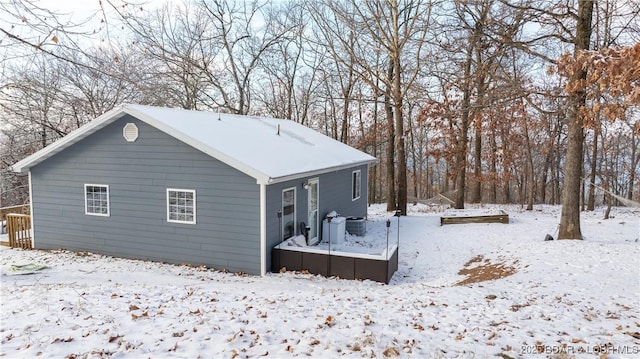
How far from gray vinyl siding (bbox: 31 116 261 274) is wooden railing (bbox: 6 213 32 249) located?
0.53m

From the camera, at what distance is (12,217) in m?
11.4

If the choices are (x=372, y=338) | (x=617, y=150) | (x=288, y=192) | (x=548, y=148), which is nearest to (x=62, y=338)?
(x=372, y=338)

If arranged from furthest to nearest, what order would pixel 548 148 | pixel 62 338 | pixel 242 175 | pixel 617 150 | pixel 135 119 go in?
pixel 617 150 → pixel 548 148 → pixel 135 119 → pixel 242 175 → pixel 62 338

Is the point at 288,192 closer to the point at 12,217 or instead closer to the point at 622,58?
the point at 622,58

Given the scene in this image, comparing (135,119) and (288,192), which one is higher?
(135,119)

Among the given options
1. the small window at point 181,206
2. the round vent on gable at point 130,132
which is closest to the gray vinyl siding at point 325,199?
the small window at point 181,206

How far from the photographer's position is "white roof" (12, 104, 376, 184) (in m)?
8.90

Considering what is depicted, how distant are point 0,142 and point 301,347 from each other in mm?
21689

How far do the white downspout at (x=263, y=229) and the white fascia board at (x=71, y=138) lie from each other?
3.98 m

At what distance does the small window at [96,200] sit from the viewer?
1030 cm

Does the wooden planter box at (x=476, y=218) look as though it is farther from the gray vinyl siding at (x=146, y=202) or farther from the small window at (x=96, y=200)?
the small window at (x=96, y=200)

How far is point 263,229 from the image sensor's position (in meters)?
8.80

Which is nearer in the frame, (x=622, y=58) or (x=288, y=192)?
(x=622, y=58)

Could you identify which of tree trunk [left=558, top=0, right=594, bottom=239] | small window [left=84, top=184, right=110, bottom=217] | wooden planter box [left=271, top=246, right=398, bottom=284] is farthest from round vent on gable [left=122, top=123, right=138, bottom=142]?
tree trunk [left=558, top=0, right=594, bottom=239]
